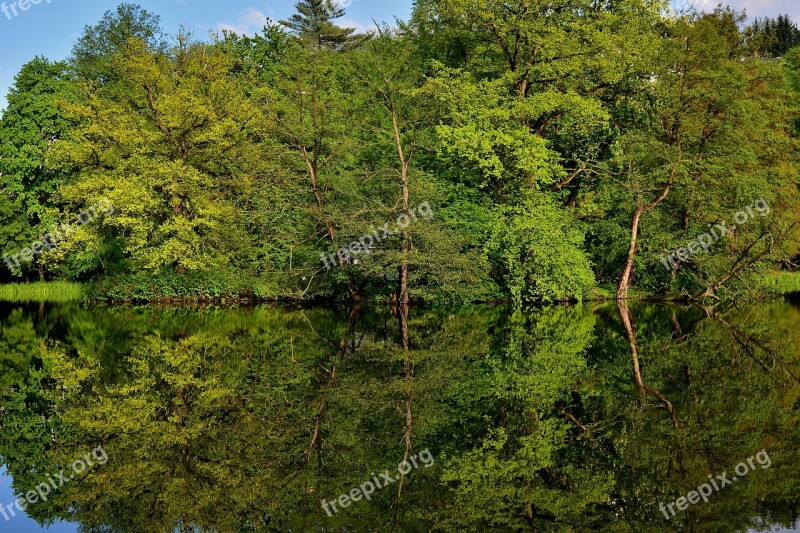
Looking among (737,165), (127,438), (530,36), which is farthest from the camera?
(737,165)

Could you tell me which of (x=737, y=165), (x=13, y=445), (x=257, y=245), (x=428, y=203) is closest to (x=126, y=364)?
(x=13, y=445)

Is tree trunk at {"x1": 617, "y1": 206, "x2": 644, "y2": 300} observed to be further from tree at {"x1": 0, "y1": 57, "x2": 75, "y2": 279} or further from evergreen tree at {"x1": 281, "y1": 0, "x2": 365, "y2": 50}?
evergreen tree at {"x1": 281, "y1": 0, "x2": 365, "y2": 50}

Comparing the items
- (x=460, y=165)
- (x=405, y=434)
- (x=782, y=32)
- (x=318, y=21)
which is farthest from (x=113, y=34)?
(x=782, y=32)

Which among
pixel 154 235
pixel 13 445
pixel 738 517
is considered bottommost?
pixel 738 517

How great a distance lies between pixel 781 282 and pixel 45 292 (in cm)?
3587

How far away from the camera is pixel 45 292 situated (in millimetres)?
36062

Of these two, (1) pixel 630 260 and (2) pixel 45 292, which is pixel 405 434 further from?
(2) pixel 45 292

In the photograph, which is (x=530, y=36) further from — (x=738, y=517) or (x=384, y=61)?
(x=738, y=517)

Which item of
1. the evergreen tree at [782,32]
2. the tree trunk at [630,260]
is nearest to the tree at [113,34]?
the tree trunk at [630,260]

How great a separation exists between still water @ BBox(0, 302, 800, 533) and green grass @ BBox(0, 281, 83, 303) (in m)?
17.6

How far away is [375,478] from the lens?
27.3 ft

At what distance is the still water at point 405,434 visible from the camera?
A: 7375mm

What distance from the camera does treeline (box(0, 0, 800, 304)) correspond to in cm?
2859

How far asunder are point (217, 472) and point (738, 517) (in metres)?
5.65
